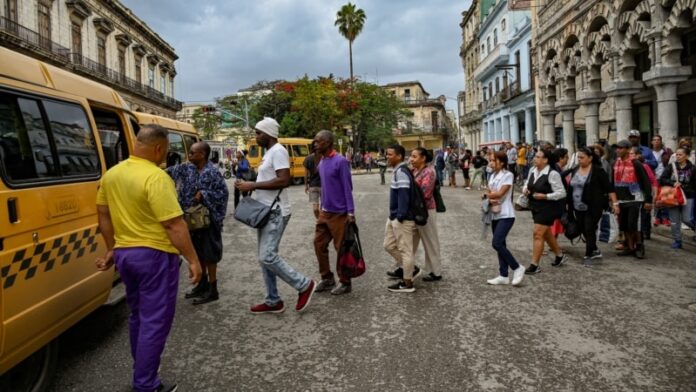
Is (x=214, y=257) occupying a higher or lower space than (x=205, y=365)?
higher

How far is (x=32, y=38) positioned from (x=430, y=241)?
27.5 meters

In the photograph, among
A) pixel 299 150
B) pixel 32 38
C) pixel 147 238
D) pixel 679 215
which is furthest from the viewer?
pixel 32 38

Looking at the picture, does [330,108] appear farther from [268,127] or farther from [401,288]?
[268,127]

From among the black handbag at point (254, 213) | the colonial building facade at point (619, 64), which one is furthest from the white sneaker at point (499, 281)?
the colonial building facade at point (619, 64)

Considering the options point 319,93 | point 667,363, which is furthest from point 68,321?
point 319,93

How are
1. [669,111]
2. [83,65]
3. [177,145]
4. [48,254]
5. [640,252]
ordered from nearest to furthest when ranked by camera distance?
1. [48,254]
2. [640,252]
3. [669,111]
4. [177,145]
5. [83,65]

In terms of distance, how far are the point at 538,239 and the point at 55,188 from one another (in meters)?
5.15

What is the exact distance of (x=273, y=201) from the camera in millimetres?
4734

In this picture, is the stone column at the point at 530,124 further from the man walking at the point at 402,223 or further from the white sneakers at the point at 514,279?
the man walking at the point at 402,223

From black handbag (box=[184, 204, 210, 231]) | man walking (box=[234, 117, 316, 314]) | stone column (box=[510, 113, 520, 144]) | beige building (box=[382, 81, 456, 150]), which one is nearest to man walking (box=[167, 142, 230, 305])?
black handbag (box=[184, 204, 210, 231])

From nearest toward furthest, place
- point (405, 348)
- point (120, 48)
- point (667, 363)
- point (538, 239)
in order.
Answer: point (667, 363), point (405, 348), point (538, 239), point (120, 48)

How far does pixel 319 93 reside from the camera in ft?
125

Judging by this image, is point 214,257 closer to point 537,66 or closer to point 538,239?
point 538,239

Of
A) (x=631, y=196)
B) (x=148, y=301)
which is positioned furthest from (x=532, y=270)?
(x=148, y=301)
